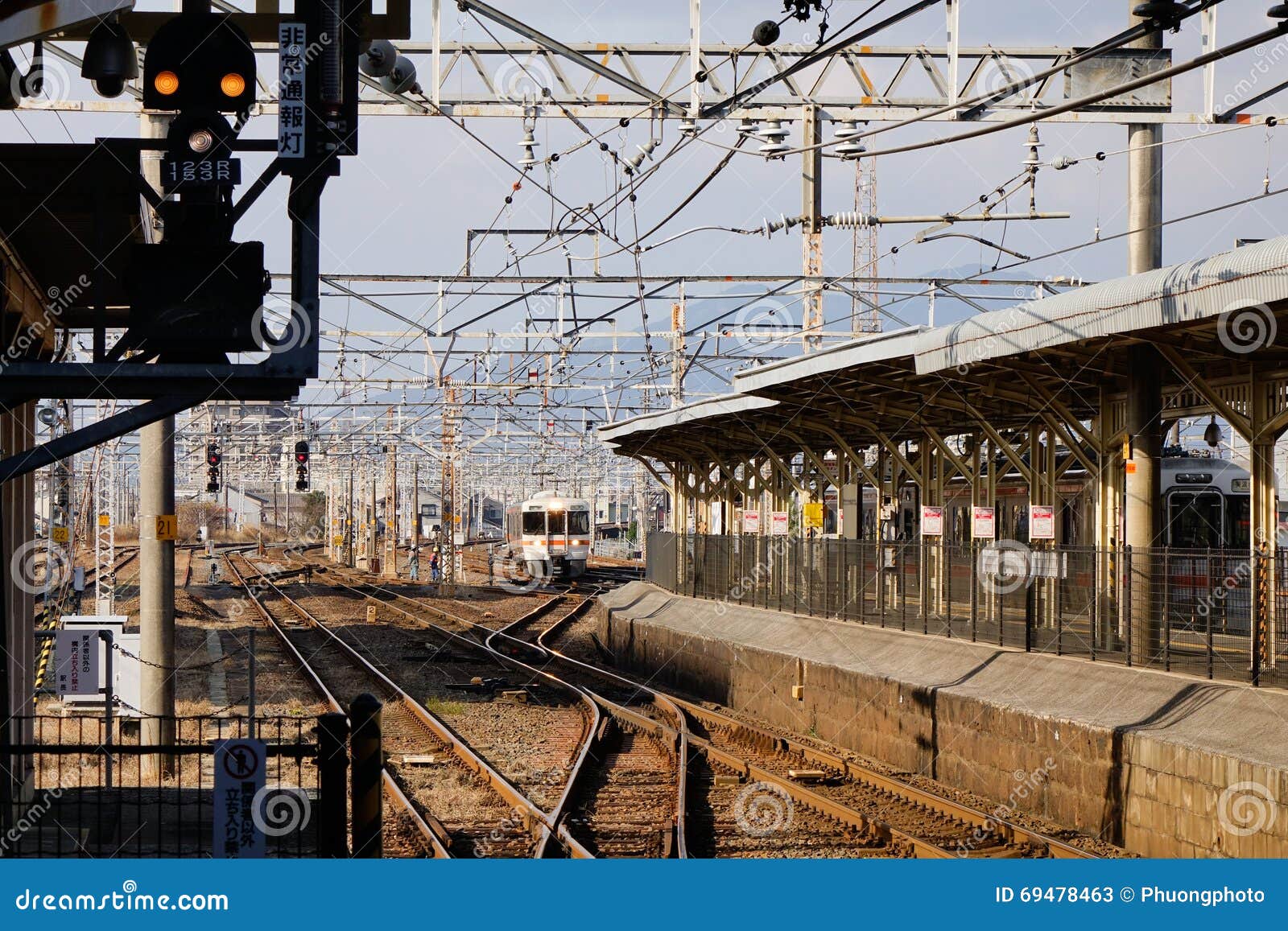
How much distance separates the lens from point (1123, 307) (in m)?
12.4

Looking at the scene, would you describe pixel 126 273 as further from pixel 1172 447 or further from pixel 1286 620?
pixel 1172 447

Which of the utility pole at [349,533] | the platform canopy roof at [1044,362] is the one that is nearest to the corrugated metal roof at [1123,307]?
the platform canopy roof at [1044,362]

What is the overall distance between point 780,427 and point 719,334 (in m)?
5.69

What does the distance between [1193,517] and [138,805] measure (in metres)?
18.8

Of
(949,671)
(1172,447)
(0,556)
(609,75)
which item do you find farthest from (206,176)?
(1172,447)

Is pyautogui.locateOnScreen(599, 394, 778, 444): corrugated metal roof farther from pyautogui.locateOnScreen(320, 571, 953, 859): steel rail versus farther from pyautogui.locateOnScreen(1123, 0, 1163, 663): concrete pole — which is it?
pyautogui.locateOnScreen(1123, 0, 1163, 663): concrete pole

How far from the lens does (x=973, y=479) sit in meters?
22.6

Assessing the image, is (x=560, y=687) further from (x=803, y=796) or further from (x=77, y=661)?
(x=77, y=661)

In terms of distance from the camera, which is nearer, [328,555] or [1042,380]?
[1042,380]

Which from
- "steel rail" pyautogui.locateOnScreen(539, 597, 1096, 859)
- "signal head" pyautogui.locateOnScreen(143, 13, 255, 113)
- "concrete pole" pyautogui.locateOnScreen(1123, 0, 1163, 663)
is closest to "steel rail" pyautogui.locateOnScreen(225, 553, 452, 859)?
"steel rail" pyautogui.locateOnScreen(539, 597, 1096, 859)

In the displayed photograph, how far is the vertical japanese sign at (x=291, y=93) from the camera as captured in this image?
25.5ft

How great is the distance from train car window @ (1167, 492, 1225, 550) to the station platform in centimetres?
689

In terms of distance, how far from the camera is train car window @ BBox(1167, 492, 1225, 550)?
2456cm

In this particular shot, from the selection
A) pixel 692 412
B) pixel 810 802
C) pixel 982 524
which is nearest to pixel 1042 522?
pixel 982 524
